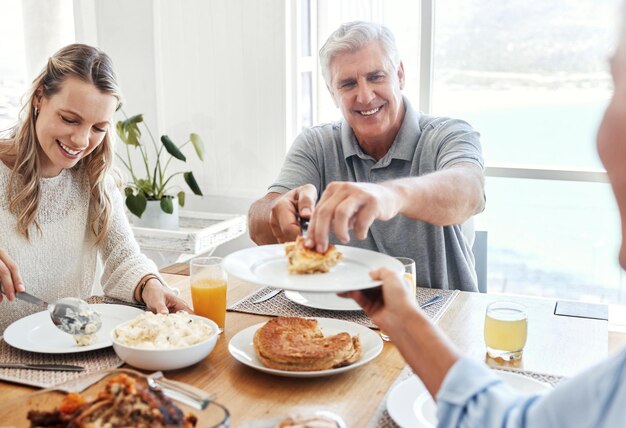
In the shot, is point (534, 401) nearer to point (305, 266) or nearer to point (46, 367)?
point (305, 266)

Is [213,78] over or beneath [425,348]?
over

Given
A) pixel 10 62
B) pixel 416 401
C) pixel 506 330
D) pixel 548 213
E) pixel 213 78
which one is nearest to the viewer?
pixel 416 401

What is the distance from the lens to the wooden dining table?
122 cm

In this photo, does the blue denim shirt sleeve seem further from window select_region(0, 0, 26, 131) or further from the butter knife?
window select_region(0, 0, 26, 131)

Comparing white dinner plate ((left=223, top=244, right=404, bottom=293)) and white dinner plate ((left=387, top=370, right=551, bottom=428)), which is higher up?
white dinner plate ((left=223, top=244, right=404, bottom=293))

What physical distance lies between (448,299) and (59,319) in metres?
0.98

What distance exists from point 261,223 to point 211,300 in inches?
21.0

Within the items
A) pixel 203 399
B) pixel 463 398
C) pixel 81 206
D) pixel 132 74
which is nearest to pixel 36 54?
pixel 132 74

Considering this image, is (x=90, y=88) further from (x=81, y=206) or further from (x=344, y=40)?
(x=344, y=40)

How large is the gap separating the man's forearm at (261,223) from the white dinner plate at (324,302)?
333 mm

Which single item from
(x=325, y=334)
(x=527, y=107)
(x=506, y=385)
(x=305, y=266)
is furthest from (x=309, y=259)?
(x=527, y=107)

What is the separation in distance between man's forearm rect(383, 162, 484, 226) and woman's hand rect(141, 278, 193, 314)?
0.60m

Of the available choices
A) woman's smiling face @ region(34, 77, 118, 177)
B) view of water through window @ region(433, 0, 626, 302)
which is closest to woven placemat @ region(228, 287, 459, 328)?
woman's smiling face @ region(34, 77, 118, 177)

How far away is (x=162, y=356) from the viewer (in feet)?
4.34
